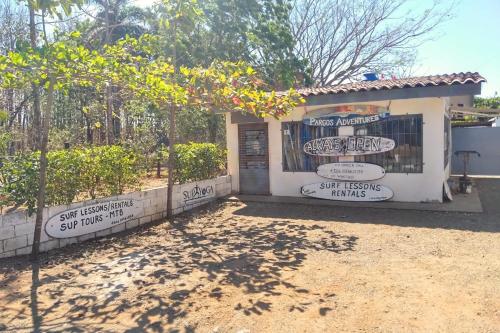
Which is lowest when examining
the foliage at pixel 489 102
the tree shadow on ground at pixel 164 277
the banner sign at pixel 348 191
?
the tree shadow on ground at pixel 164 277

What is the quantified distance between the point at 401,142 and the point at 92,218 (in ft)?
21.5

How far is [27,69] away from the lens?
4.73 meters

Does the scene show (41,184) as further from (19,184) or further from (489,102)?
(489,102)

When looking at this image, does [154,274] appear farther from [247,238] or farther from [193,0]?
[193,0]

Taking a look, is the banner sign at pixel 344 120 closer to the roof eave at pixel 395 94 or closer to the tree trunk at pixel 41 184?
the roof eave at pixel 395 94

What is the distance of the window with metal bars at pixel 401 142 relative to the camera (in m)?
8.70

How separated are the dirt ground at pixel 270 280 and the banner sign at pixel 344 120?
2.71 meters

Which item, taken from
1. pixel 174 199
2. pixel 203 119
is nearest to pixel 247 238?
pixel 174 199

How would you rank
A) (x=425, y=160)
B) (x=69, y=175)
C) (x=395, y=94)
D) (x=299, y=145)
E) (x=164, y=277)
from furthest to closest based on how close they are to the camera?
1. (x=299, y=145)
2. (x=425, y=160)
3. (x=395, y=94)
4. (x=69, y=175)
5. (x=164, y=277)

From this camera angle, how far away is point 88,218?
6.46 metres

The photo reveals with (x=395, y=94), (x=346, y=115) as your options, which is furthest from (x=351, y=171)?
(x=395, y=94)

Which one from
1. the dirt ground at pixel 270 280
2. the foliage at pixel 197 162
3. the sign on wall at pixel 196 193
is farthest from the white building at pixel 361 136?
the dirt ground at pixel 270 280

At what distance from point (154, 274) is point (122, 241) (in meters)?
1.84

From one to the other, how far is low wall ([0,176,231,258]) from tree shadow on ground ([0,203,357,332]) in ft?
0.84
